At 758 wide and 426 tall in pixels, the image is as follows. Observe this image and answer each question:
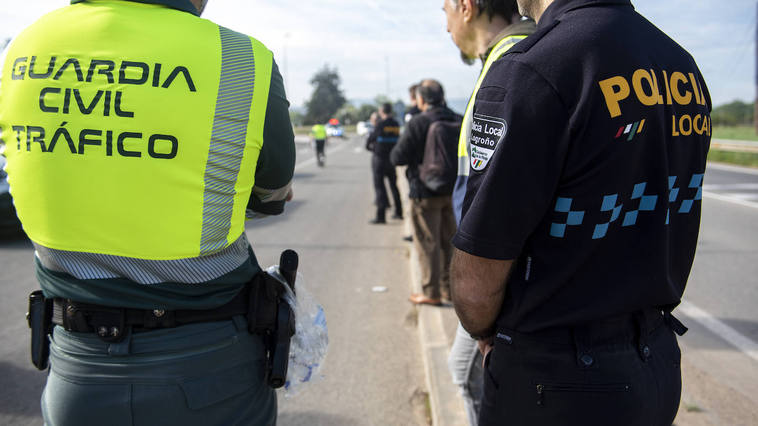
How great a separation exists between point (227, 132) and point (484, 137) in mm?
656

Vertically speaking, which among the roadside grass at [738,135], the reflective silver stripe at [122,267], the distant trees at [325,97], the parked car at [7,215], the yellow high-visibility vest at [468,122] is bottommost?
the distant trees at [325,97]

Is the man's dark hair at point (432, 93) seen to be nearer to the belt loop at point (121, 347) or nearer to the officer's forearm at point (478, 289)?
the officer's forearm at point (478, 289)

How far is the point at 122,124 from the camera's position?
1402 millimetres

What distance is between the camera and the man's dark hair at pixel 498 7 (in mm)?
2259

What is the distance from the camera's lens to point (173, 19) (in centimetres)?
147

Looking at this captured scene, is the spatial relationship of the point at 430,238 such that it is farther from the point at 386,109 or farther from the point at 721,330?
the point at 386,109

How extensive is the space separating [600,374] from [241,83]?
1.17 m

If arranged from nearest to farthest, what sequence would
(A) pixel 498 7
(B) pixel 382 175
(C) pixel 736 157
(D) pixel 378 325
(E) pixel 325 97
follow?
1. (A) pixel 498 7
2. (D) pixel 378 325
3. (B) pixel 382 175
4. (C) pixel 736 157
5. (E) pixel 325 97


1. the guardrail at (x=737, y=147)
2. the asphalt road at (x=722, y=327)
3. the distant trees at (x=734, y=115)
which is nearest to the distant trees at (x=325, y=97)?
the distant trees at (x=734, y=115)

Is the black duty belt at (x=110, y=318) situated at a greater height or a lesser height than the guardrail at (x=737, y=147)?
greater

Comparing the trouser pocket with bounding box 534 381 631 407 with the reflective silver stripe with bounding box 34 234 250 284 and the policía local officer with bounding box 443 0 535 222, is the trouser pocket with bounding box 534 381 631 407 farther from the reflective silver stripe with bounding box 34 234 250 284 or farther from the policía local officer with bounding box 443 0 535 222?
the reflective silver stripe with bounding box 34 234 250 284

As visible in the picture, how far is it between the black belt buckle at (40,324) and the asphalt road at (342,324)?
28.9 inches

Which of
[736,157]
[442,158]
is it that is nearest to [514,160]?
[442,158]

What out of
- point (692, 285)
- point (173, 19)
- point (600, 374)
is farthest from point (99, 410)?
point (692, 285)
